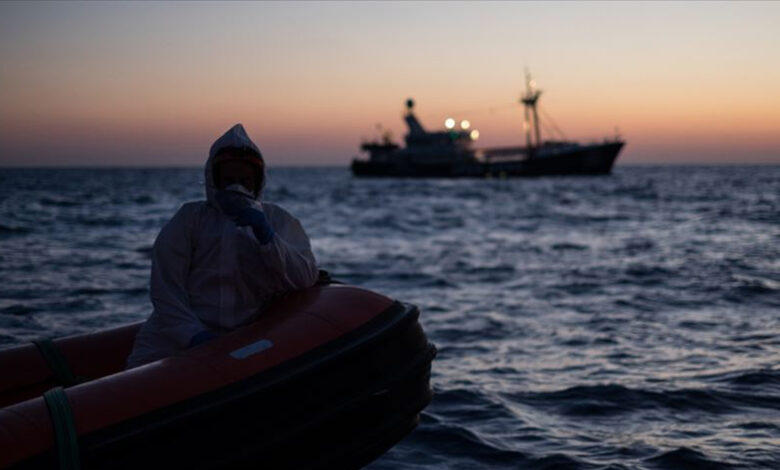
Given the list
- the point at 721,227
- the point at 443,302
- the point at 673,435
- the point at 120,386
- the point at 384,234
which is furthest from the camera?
the point at 721,227

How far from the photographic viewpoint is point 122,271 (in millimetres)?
11938

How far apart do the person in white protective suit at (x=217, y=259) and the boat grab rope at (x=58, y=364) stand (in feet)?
1.41

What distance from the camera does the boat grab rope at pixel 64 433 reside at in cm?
239

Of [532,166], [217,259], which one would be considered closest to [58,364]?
[217,259]

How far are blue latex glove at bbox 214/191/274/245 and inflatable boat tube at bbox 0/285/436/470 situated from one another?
0.37 meters

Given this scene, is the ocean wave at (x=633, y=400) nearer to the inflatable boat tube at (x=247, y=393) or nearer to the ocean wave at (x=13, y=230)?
the inflatable boat tube at (x=247, y=393)

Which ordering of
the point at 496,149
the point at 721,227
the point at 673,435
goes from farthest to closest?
the point at 496,149, the point at 721,227, the point at 673,435

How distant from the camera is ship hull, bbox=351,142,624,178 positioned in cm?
7231

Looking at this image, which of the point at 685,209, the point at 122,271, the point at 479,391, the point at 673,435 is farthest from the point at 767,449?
the point at 685,209

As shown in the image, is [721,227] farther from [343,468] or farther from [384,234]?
[343,468]

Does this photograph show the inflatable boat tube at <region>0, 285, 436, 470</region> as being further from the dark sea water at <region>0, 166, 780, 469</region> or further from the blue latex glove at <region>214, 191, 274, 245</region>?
the dark sea water at <region>0, 166, 780, 469</region>

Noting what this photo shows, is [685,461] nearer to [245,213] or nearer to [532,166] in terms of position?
[245,213]

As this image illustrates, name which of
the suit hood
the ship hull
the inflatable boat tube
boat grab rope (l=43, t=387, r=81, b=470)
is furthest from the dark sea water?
the ship hull

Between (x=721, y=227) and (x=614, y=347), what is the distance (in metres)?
16.2
